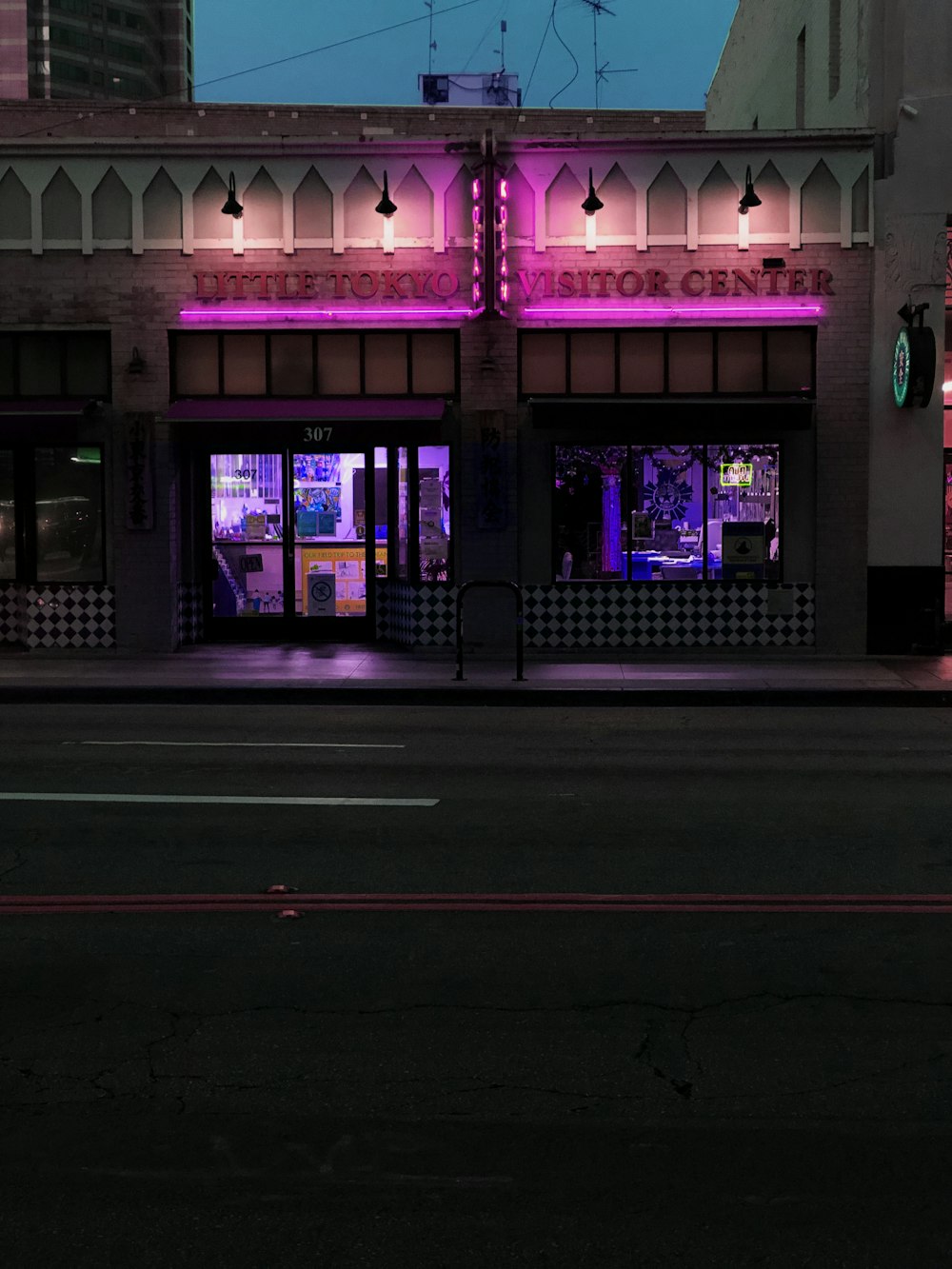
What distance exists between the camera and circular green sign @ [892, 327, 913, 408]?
18391 millimetres

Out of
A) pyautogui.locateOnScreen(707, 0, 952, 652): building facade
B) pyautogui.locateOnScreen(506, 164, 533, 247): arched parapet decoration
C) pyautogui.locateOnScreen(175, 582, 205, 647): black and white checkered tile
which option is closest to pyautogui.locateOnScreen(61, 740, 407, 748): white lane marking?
pyautogui.locateOnScreen(175, 582, 205, 647): black and white checkered tile

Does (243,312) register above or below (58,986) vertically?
above

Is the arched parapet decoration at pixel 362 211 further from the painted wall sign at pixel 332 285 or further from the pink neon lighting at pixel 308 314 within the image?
the pink neon lighting at pixel 308 314

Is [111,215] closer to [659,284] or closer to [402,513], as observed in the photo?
[402,513]

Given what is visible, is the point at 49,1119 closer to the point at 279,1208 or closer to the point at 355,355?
the point at 279,1208

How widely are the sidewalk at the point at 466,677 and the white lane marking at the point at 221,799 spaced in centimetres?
609

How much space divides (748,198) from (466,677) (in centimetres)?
729

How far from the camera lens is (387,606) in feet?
68.4

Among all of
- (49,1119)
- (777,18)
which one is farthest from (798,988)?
(777,18)

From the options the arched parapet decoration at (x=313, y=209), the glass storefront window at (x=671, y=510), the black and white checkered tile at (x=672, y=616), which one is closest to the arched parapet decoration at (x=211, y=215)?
the arched parapet decoration at (x=313, y=209)

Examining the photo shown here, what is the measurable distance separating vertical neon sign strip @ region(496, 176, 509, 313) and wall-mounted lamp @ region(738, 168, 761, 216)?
3097 millimetres

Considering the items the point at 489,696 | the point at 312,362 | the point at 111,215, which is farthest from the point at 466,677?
the point at 111,215

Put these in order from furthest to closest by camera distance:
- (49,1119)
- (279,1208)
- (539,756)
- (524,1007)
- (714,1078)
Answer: (539,756) < (524,1007) < (714,1078) < (49,1119) < (279,1208)

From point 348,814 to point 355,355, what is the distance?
37.2ft
